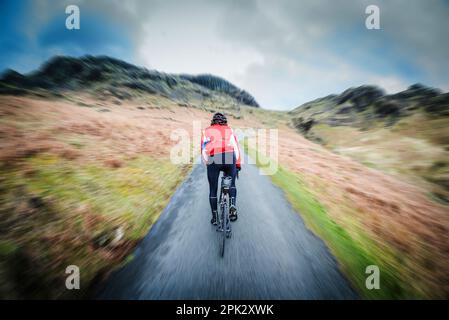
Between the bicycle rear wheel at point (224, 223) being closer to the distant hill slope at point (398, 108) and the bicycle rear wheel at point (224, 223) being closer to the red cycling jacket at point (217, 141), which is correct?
the red cycling jacket at point (217, 141)

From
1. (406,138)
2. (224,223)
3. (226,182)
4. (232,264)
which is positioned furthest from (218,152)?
(406,138)

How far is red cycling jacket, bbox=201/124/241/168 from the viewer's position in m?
4.33

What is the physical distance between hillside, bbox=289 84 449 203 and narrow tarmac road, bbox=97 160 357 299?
58.5ft

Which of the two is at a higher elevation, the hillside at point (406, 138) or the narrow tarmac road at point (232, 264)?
the hillside at point (406, 138)

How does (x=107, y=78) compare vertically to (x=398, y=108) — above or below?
above

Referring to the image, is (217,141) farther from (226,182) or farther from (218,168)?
(226,182)

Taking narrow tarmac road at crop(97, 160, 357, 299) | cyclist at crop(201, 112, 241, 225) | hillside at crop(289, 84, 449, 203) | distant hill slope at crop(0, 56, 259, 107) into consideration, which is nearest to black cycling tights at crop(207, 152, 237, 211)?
cyclist at crop(201, 112, 241, 225)

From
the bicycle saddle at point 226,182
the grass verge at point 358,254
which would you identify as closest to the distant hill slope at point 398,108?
the grass verge at point 358,254

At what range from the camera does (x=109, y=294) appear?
2.70 m

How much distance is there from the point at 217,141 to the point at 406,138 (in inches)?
1870

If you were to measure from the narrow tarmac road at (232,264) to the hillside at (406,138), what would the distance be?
1784cm

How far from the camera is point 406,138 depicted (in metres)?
35.9

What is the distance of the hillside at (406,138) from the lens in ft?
70.2
